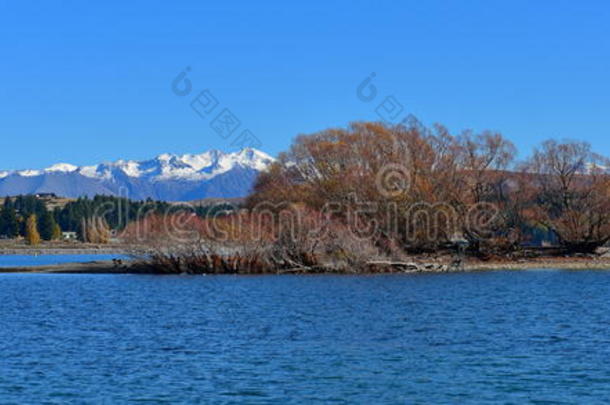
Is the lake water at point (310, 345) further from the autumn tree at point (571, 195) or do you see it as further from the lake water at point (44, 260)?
the lake water at point (44, 260)

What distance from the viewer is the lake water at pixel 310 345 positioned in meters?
23.4

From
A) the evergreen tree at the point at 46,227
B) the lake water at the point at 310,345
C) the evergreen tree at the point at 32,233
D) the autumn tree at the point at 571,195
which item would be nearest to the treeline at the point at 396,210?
the autumn tree at the point at 571,195

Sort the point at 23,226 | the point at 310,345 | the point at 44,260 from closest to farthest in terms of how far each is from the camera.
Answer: the point at 310,345, the point at 44,260, the point at 23,226

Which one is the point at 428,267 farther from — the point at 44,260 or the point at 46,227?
the point at 46,227

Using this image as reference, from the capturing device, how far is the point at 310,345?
3092 centimetres

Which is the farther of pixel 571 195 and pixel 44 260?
pixel 44 260

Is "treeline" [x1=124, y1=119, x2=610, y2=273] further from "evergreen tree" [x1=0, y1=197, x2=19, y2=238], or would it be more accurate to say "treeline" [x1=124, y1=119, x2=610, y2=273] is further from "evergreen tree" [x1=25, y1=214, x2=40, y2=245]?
"evergreen tree" [x1=0, y1=197, x2=19, y2=238]

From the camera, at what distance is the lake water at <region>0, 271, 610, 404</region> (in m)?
23.4

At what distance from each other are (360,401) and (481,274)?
4736 centimetres

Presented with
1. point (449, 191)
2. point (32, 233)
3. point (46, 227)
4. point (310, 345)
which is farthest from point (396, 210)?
point (46, 227)

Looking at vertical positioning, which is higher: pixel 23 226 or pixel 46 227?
pixel 23 226

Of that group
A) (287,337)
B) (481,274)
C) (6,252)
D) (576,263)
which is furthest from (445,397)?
(6,252)

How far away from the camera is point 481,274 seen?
68062 mm

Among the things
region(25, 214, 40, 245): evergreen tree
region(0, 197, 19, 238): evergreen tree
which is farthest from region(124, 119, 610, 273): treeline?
region(0, 197, 19, 238): evergreen tree
